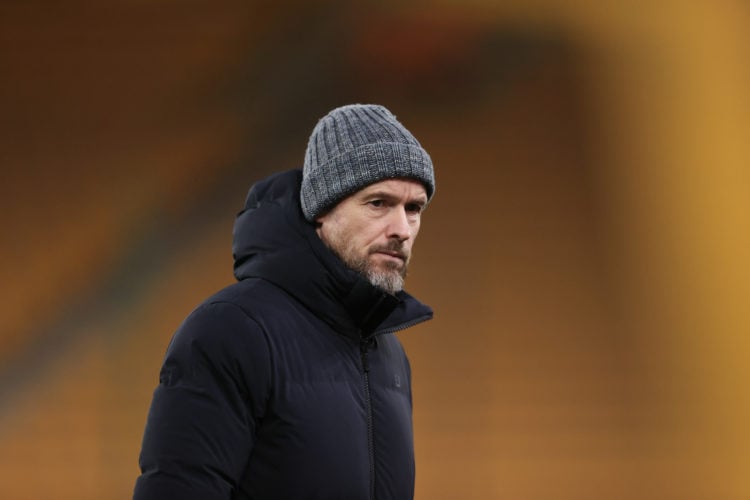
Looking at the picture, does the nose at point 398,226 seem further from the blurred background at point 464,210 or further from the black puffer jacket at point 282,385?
the blurred background at point 464,210

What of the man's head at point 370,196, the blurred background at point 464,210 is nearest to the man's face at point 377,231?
the man's head at point 370,196

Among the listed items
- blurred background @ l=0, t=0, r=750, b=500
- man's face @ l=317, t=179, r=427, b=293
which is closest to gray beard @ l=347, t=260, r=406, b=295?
man's face @ l=317, t=179, r=427, b=293

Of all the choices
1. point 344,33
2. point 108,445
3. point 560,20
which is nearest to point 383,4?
point 344,33

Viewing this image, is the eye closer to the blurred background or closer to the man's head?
the man's head

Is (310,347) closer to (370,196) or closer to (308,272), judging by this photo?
(308,272)

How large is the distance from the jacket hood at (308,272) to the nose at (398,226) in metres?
0.07

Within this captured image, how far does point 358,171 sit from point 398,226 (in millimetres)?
81

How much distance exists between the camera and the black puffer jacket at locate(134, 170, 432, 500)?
3.30ft

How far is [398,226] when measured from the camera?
1.17 m

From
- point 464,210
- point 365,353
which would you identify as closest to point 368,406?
point 365,353

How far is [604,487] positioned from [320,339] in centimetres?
162

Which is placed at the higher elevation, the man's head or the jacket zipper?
the man's head

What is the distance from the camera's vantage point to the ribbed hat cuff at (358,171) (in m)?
1.17

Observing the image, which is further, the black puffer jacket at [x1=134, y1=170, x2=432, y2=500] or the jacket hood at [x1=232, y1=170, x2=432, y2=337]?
the jacket hood at [x1=232, y1=170, x2=432, y2=337]
